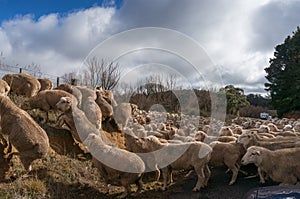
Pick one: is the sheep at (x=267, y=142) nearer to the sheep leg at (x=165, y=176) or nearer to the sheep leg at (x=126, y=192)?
the sheep leg at (x=165, y=176)

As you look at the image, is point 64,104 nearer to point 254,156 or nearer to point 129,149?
point 129,149

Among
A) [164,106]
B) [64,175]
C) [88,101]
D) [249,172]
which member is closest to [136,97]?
[164,106]

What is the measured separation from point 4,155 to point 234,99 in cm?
3482

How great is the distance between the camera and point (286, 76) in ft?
119

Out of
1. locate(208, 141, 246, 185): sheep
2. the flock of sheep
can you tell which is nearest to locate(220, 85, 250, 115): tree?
the flock of sheep

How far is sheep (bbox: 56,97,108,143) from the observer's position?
784 centimetres

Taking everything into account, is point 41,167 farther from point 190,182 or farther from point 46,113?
point 190,182

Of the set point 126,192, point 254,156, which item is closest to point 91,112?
point 126,192

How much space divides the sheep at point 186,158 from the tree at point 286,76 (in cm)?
3058

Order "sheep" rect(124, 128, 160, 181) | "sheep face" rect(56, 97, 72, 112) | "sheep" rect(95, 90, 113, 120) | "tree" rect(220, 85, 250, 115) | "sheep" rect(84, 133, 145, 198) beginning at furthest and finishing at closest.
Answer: "tree" rect(220, 85, 250, 115) < "sheep" rect(95, 90, 113, 120) < "sheep face" rect(56, 97, 72, 112) < "sheep" rect(124, 128, 160, 181) < "sheep" rect(84, 133, 145, 198)

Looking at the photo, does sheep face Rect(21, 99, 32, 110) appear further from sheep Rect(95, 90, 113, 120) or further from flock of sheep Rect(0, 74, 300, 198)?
sheep Rect(95, 90, 113, 120)

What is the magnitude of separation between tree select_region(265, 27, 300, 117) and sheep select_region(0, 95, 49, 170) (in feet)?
111

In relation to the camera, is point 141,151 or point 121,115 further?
point 121,115

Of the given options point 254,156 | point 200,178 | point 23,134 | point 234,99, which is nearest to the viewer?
point 23,134
